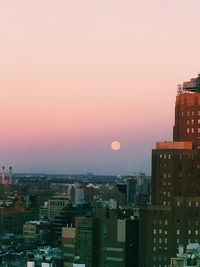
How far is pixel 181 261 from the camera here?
4759cm

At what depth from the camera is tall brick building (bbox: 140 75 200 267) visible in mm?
92812

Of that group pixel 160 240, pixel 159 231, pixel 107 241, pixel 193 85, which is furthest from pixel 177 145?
pixel 107 241

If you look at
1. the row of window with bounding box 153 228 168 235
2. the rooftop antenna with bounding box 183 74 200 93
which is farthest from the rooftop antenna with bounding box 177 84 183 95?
the row of window with bounding box 153 228 168 235

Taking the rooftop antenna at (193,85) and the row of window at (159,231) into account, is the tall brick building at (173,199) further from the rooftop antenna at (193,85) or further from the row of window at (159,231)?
the rooftop antenna at (193,85)

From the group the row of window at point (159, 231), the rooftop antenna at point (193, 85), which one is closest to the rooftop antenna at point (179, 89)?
the rooftop antenna at point (193, 85)

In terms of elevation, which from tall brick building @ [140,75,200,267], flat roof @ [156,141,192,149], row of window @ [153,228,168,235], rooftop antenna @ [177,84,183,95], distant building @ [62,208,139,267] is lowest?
distant building @ [62,208,139,267]

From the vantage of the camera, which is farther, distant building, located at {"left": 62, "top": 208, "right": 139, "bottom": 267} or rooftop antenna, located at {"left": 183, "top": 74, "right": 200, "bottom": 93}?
distant building, located at {"left": 62, "top": 208, "right": 139, "bottom": 267}

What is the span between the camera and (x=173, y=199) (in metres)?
93.4

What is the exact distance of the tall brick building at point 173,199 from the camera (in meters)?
92.8

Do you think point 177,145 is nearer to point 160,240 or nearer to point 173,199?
point 173,199

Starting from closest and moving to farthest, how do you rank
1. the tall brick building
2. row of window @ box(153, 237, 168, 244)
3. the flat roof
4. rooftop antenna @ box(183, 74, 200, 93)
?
the tall brick building
row of window @ box(153, 237, 168, 244)
the flat roof
rooftop antenna @ box(183, 74, 200, 93)

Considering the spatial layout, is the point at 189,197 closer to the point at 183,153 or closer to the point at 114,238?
the point at 183,153

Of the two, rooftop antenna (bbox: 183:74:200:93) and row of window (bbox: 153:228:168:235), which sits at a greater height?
rooftop antenna (bbox: 183:74:200:93)

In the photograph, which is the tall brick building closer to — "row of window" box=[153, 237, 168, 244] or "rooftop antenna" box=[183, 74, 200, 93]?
"row of window" box=[153, 237, 168, 244]
